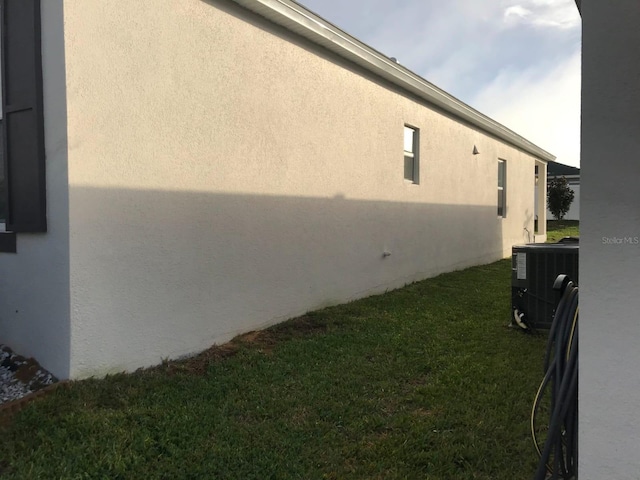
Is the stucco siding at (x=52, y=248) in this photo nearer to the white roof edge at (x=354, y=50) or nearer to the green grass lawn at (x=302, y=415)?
the green grass lawn at (x=302, y=415)

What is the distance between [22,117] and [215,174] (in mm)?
1664

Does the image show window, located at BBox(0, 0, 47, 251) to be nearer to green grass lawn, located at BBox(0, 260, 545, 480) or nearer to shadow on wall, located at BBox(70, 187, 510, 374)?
shadow on wall, located at BBox(70, 187, 510, 374)

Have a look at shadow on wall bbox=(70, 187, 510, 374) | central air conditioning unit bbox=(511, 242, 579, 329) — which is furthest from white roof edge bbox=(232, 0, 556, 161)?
central air conditioning unit bbox=(511, 242, 579, 329)

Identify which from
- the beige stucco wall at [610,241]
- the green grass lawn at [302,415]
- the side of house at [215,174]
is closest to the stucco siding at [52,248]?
the side of house at [215,174]

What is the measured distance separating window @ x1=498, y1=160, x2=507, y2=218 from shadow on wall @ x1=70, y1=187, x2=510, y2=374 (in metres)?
7.10

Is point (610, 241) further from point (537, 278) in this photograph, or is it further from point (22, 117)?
point (22, 117)

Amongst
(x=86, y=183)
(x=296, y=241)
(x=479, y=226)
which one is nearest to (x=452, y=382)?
(x=296, y=241)

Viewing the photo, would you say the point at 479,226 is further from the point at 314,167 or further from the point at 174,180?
the point at 174,180

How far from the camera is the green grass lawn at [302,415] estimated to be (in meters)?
2.82

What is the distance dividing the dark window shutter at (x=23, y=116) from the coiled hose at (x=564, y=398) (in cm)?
365

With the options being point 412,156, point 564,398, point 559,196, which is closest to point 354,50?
point 412,156

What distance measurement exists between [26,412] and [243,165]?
116 inches

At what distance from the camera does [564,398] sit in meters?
2.18

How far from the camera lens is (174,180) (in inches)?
173
